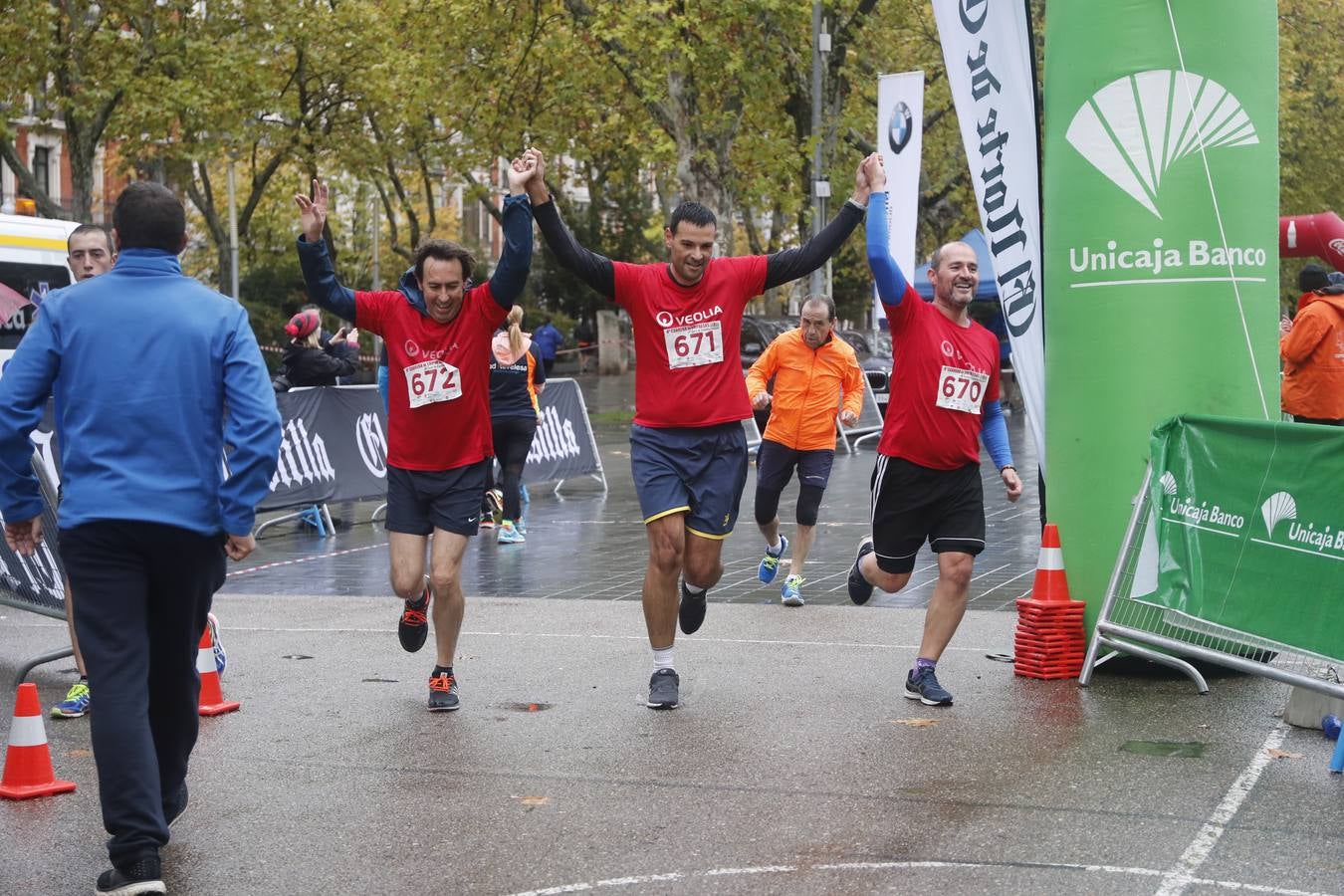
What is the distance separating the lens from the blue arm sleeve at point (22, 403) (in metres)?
4.65

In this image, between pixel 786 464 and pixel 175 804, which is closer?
pixel 175 804

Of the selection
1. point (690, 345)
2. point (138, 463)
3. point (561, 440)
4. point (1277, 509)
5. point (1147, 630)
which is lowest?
point (1147, 630)

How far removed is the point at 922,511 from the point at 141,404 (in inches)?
143

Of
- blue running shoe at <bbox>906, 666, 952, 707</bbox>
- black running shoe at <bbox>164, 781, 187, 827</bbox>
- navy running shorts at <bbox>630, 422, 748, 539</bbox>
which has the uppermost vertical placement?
navy running shorts at <bbox>630, 422, 748, 539</bbox>

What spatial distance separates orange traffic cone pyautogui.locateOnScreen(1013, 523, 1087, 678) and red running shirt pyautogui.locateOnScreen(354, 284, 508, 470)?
248 centimetres

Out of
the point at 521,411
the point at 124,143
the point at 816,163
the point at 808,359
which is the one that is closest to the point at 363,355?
the point at 124,143

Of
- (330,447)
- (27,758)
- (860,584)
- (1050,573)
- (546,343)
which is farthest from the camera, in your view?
(546,343)

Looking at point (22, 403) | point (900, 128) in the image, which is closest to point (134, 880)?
Answer: point (22, 403)

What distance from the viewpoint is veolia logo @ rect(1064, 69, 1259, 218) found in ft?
23.8

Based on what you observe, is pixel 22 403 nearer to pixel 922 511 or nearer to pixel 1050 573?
pixel 922 511

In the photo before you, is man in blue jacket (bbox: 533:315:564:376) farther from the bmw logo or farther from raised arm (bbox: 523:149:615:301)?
raised arm (bbox: 523:149:615:301)

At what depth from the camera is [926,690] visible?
6902 mm

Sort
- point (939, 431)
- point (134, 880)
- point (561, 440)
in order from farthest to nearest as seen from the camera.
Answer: point (561, 440) → point (939, 431) → point (134, 880)

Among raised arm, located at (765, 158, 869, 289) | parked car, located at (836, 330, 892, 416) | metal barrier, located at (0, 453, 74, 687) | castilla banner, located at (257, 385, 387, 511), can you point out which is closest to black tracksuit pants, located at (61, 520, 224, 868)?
metal barrier, located at (0, 453, 74, 687)
